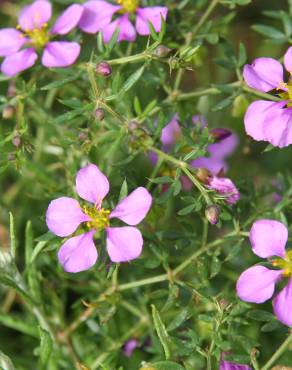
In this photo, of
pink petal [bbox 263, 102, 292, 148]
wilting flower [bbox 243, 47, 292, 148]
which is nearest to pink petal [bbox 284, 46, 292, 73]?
wilting flower [bbox 243, 47, 292, 148]

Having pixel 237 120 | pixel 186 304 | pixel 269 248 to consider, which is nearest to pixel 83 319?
pixel 186 304

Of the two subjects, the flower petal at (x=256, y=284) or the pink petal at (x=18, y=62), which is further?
the pink petal at (x=18, y=62)

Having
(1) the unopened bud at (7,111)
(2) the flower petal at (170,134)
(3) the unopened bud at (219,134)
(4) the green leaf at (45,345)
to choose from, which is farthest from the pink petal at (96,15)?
(4) the green leaf at (45,345)

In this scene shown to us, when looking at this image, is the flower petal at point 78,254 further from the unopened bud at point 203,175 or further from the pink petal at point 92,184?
the unopened bud at point 203,175

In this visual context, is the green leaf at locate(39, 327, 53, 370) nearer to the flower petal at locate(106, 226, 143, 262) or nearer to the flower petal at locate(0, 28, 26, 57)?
the flower petal at locate(106, 226, 143, 262)

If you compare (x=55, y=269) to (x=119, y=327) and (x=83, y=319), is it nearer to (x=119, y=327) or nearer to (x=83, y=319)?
(x=83, y=319)

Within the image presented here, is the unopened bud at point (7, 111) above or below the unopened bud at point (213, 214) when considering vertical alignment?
above

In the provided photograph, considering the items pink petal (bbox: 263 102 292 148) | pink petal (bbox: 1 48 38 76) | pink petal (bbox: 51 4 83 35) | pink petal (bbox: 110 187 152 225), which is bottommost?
pink petal (bbox: 110 187 152 225)
